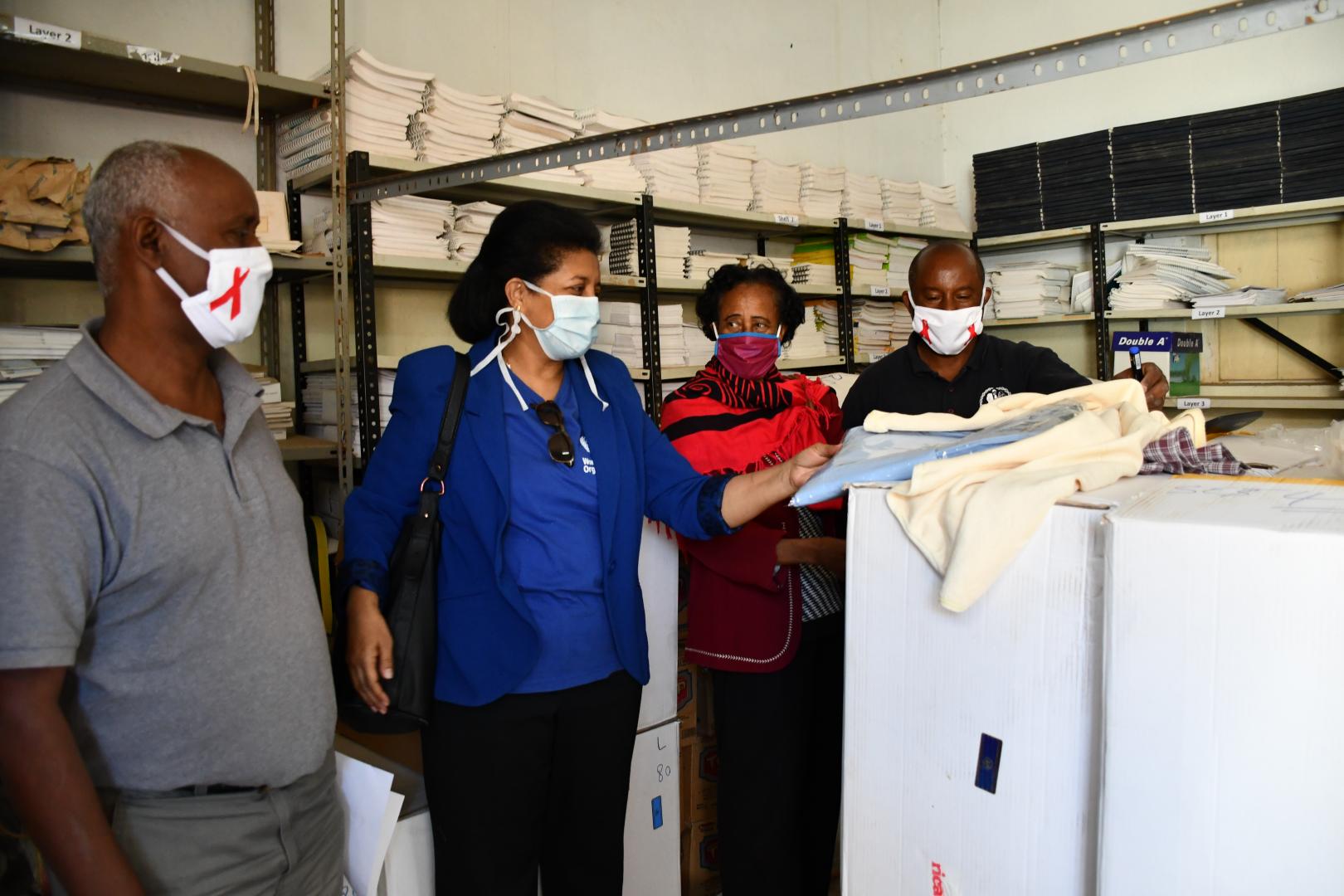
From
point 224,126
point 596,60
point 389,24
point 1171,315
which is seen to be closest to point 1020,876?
point 224,126

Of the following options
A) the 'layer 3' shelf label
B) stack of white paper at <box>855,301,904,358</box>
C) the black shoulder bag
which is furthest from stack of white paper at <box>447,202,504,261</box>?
stack of white paper at <box>855,301,904,358</box>

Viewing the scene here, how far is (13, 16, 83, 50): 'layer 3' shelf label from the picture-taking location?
2.05 m

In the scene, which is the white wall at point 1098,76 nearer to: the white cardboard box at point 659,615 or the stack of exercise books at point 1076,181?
the stack of exercise books at point 1076,181

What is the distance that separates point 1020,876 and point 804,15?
14.6ft

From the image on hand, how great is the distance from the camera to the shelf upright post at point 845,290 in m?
4.25

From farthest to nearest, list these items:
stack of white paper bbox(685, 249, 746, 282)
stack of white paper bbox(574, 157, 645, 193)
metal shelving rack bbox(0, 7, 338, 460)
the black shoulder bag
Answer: stack of white paper bbox(685, 249, 746, 282) < stack of white paper bbox(574, 157, 645, 193) < metal shelving rack bbox(0, 7, 338, 460) < the black shoulder bag

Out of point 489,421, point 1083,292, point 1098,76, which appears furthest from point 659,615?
point 1098,76

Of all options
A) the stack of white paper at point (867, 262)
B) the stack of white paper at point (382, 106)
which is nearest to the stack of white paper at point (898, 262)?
the stack of white paper at point (867, 262)

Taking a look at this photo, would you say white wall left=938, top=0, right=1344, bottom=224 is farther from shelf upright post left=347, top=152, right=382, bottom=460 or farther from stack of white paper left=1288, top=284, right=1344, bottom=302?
shelf upright post left=347, top=152, right=382, bottom=460

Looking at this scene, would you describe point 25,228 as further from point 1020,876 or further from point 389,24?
point 1020,876

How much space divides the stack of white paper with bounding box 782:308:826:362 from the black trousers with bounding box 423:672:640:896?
265 cm

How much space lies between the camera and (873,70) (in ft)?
16.4

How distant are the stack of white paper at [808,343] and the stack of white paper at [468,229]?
1.53m

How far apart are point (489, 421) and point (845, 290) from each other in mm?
2992
